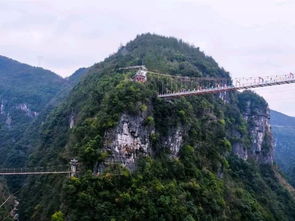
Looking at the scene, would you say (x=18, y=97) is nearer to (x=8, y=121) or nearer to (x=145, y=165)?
(x=8, y=121)

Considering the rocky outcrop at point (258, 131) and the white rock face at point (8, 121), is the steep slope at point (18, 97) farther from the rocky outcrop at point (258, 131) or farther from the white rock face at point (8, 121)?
the rocky outcrop at point (258, 131)

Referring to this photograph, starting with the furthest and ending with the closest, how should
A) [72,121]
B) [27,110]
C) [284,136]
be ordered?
1. [284,136]
2. [27,110]
3. [72,121]

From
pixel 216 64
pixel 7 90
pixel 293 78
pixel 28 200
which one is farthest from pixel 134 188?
pixel 7 90

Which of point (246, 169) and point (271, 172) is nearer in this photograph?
point (246, 169)

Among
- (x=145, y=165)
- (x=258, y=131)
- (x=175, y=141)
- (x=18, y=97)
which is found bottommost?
(x=145, y=165)

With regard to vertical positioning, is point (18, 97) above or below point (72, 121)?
above

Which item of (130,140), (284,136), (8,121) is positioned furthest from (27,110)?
(284,136)

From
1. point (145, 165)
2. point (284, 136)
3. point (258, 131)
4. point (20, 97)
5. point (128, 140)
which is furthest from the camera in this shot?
point (284, 136)

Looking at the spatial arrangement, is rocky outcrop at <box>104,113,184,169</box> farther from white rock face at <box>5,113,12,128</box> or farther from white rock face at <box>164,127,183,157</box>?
white rock face at <box>5,113,12,128</box>

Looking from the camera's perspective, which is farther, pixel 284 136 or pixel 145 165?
pixel 284 136

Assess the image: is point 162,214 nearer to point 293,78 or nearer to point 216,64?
Answer: point 293,78
